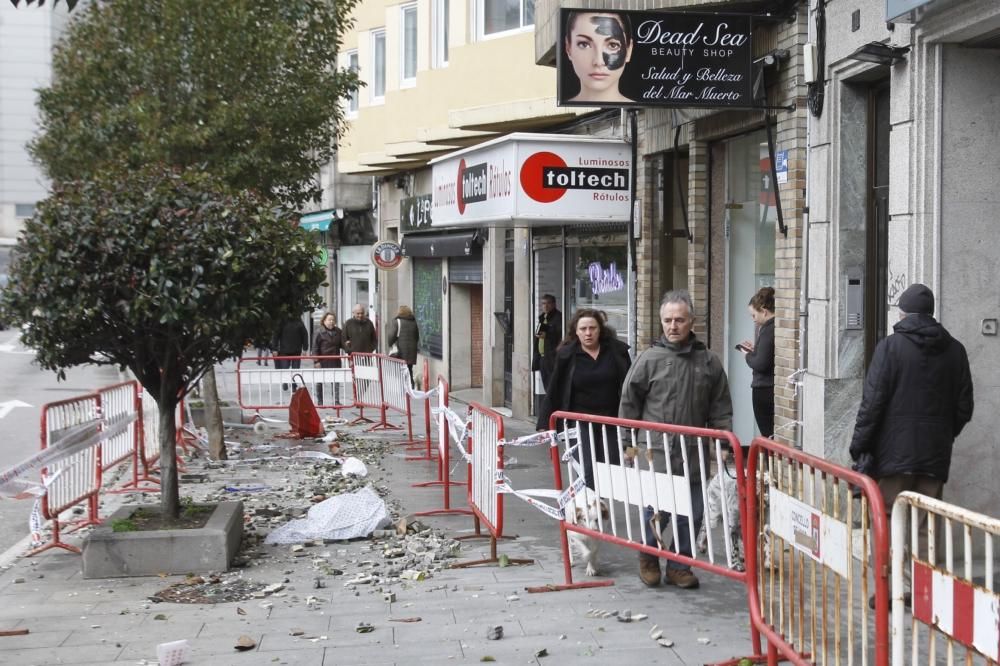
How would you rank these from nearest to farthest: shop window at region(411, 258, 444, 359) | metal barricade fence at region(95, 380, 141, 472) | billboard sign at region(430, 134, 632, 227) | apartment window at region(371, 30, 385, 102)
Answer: metal barricade fence at region(95, 380, 141, 472)
billboard sign at region(430, 134, 632, 227)
shop window at region(411, 258, 444, 359)
apartment window at region(371, 30, 385, 102)

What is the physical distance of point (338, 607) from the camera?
22.9ft

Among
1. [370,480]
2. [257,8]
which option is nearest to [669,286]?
[370,480]

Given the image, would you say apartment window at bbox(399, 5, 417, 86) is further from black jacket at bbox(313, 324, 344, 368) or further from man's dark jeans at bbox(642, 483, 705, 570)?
man's dark jeans at bbox(642, 483, 705, 570)

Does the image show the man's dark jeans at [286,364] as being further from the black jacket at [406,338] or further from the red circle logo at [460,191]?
the red circle logo at [460,191]

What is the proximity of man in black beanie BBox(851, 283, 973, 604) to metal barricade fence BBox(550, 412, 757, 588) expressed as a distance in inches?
31.9

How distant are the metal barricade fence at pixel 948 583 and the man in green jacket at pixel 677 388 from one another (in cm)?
309

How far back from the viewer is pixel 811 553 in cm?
476

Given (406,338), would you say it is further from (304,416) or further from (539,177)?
(539,177)

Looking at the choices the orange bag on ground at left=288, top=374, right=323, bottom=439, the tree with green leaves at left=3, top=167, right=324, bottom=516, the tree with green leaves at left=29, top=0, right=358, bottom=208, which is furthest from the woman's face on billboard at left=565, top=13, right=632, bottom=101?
the orange bag on ground at left=288, top=374, right=323, bottom=439

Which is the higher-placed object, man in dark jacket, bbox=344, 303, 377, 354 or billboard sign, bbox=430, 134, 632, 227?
billboard sign, bbox=430, 134, 632, 227

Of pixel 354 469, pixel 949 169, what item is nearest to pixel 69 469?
pixel 354 469

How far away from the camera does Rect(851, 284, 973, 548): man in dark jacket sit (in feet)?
21.6

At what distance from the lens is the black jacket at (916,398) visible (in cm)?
658

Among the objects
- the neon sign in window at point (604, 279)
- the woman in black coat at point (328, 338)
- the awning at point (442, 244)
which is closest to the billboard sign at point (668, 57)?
the neon sign in window at point (604, 279)
